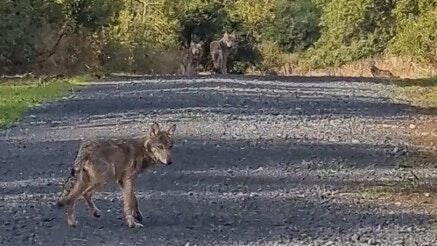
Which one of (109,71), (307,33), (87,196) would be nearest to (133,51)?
(109,71)

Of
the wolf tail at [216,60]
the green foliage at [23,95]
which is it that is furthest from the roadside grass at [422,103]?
the green foliage at [23,95]

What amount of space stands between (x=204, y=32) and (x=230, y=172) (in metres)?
38.2

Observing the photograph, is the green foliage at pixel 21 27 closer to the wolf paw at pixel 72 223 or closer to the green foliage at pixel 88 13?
the green foliage at pixel 88 13

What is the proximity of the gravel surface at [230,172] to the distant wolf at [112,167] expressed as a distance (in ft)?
0.63

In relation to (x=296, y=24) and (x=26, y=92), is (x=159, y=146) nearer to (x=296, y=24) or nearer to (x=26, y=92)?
(x=26, y=92)

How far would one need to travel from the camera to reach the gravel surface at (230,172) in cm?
934

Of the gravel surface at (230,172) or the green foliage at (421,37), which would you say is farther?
the green foliage at (421,37)

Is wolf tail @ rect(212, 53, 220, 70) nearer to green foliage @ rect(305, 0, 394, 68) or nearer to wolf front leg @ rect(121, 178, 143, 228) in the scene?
green foliage @ rect(305, 0, 394, 68)

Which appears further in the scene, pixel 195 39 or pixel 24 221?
pixel 195 39

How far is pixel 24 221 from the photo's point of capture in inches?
386

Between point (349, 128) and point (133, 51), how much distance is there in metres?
27.6

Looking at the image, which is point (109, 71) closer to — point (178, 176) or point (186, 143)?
point (186, 143)

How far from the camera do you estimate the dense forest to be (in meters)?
40.1

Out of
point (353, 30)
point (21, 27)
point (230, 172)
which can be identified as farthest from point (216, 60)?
point (230, 172)
